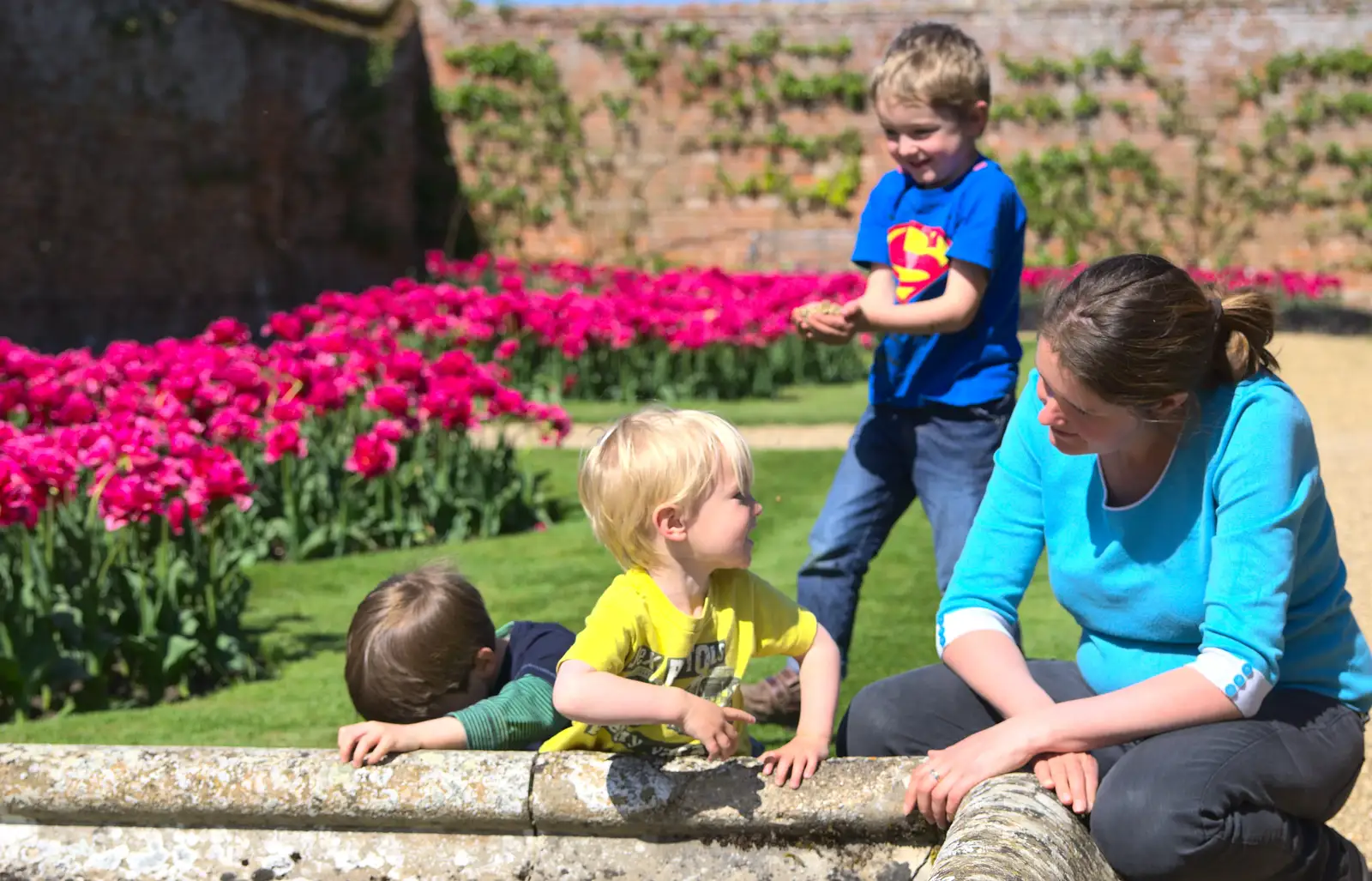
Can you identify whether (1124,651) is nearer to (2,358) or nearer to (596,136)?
(2,358)

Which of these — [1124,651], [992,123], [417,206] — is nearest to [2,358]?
[1124,651]

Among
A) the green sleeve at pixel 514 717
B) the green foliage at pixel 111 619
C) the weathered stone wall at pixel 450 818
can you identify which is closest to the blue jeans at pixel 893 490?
the green sleeve at pixel 514 717

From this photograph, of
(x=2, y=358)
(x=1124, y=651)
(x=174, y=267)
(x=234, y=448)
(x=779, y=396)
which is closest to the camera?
(x=1124, y=651)

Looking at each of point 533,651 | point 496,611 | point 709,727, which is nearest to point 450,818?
point 709,727

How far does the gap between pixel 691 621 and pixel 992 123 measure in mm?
17254

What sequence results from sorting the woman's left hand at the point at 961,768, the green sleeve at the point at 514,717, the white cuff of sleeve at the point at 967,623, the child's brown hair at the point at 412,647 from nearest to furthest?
the woman's left hand at the point at 961,768 < the white cuff of sleeve at the point at 967,623 < the green sleeve at the point at 514,717 < the child's brown hair at the point at 412,647

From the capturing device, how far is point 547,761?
7.51ft

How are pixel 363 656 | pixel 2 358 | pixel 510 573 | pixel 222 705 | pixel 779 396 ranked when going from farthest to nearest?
pixel 779 396
pixel 510 573
pixel 2 358
pixel 222 705
pixel 363 656

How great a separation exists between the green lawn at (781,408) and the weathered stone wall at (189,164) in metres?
4.26

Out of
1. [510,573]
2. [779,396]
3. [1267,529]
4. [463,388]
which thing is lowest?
[779,396]

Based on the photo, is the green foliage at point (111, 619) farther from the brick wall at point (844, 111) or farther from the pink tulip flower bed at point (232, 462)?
the brick wall at point (844, 111)

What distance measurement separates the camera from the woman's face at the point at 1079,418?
7.50 feet

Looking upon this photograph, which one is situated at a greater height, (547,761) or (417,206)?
(547,761)

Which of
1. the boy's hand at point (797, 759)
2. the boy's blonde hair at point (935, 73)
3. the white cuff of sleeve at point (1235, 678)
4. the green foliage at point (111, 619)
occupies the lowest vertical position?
the green foliage at point (111, 619)
